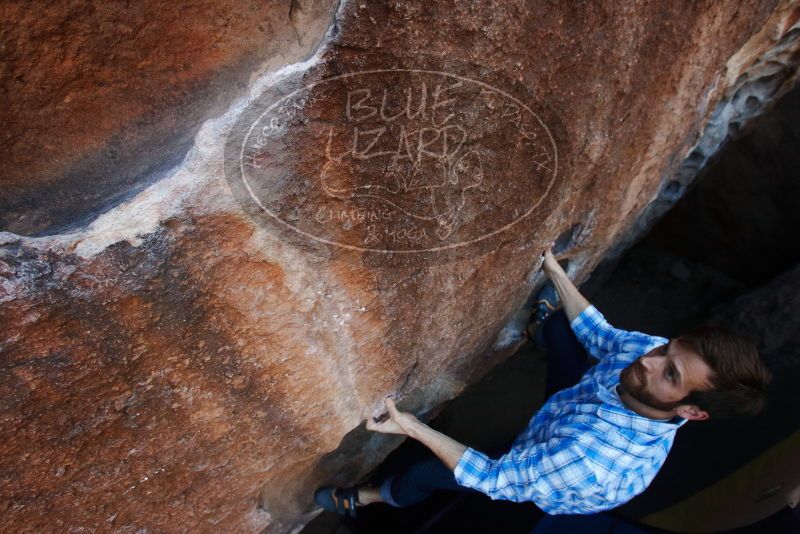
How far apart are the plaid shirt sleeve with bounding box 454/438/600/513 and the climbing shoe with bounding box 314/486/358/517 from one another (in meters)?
0.60

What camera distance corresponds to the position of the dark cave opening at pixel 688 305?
1.86 meters

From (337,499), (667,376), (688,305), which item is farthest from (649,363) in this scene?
(688,305)

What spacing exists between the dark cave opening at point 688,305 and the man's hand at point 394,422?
0.51 m

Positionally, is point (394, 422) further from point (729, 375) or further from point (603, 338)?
point (729, 375)

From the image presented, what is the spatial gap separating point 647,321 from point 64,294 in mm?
2511

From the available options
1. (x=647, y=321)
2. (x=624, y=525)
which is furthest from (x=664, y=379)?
(x=647, y=321)

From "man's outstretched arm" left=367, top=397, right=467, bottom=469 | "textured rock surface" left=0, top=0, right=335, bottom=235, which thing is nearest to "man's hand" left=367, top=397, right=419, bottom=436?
"man's outstretched arm" left=367, top=397, right=467, bottom=469

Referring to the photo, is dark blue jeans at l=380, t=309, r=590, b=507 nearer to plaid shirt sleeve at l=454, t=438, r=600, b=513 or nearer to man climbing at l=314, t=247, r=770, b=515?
man climbing at l=314, t=247, r=770, b=515

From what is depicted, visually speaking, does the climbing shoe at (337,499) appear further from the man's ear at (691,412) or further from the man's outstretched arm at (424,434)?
the man's ear at (691,412)

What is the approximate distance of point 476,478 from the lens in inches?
46.1

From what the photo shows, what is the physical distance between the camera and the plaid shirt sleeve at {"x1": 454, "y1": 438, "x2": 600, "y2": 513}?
110 cm

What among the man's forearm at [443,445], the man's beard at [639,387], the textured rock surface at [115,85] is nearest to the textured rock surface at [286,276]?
the textured rock surface at [115,85]

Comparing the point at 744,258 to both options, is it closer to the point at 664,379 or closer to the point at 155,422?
the point at 664,379

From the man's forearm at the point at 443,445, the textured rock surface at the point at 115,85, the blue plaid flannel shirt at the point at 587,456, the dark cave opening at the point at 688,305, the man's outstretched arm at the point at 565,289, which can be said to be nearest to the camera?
the textured rock surface at the point at 115,85
